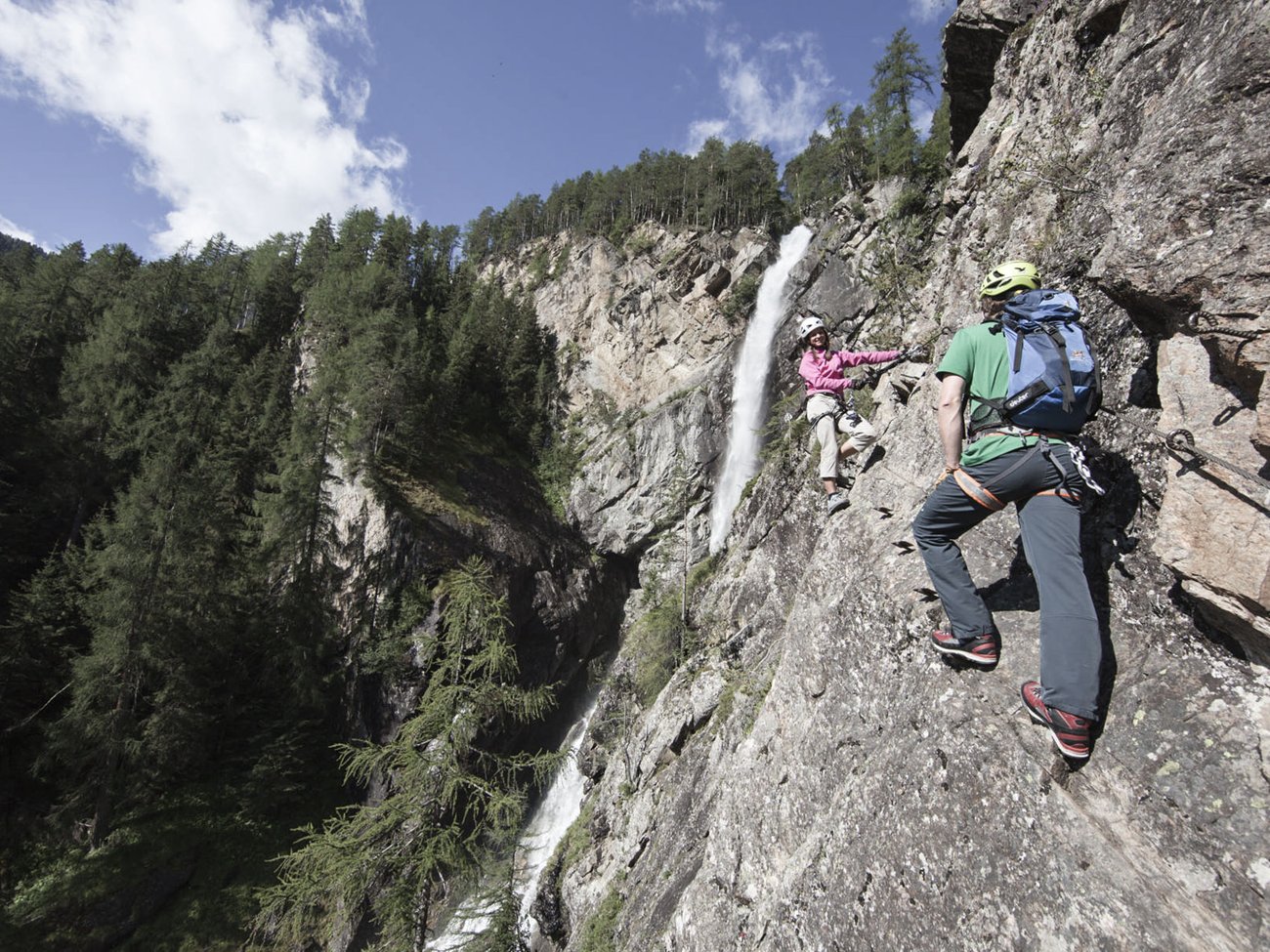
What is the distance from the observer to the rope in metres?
2.99

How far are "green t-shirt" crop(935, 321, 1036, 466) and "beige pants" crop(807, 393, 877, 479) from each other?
3611mm

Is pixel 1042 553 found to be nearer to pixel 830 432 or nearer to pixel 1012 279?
pixel 1012 279

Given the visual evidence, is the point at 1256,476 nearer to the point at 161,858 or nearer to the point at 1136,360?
the point at 1136,360

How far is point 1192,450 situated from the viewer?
3.21m

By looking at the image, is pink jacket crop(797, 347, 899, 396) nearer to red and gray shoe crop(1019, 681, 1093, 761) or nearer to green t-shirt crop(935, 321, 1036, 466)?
green t-shirt crop(935, 321, 1036, 466)

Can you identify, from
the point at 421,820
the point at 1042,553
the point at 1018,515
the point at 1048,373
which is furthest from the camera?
the point at 421,820

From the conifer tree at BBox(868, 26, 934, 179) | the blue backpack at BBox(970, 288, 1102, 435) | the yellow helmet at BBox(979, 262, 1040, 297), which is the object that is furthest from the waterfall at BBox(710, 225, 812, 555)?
the blue backpack at BBox(970, 288, 1102, 435)

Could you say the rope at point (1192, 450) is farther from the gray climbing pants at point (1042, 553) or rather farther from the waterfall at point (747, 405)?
the waterfall at point (747, 405)

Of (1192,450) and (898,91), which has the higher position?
(898,91)

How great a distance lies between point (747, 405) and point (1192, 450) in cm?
3072

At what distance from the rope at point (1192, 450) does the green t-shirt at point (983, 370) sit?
69 cm

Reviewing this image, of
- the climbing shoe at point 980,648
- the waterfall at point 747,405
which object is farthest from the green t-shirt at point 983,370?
the waterfall at point 747,405

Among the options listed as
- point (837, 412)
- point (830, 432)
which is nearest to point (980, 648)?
point (830, 432)

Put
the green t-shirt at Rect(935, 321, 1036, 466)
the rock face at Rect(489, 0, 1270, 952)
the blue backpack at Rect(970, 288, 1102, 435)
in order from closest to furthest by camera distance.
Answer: the rock face at Rect(489, 0, 1270, 952) < the blue backpack at Rect(970, 288, 1102, 435) < the green t-shirt at Rect(935, 321, 1036, 466)
